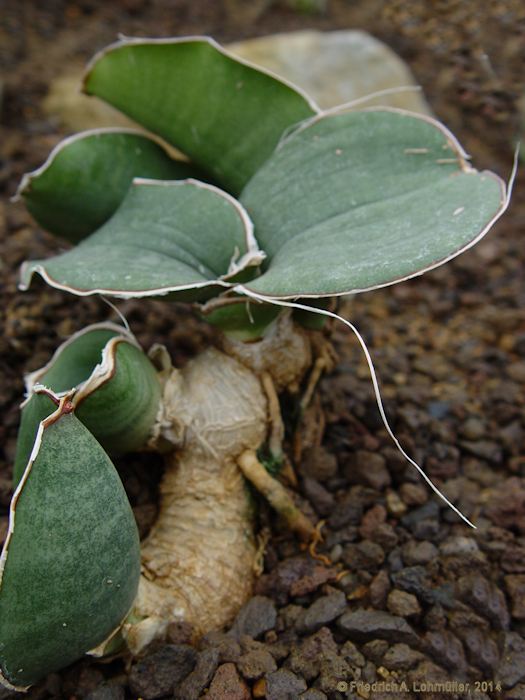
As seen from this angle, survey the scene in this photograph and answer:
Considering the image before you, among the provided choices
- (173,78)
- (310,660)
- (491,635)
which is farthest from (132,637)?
(173,78)

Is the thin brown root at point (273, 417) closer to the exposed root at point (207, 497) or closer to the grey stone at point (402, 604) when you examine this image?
the exposed root at point (207, 497)

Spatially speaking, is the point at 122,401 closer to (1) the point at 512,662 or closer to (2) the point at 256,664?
(2) the point at 256,664

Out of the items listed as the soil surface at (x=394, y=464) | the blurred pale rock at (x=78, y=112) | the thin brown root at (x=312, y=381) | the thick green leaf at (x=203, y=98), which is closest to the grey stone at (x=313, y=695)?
the soil surface at (x=394, y=464)

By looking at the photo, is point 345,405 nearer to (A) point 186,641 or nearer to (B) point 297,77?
(A) point 186,641

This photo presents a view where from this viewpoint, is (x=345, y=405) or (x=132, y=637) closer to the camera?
(x=132, y=637)

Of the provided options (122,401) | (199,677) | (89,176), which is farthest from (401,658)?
(89,176)

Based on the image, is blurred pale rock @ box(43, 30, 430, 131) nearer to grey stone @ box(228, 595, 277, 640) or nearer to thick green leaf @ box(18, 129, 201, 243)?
thick green leaf @ box(18, 129, 201, 243)
